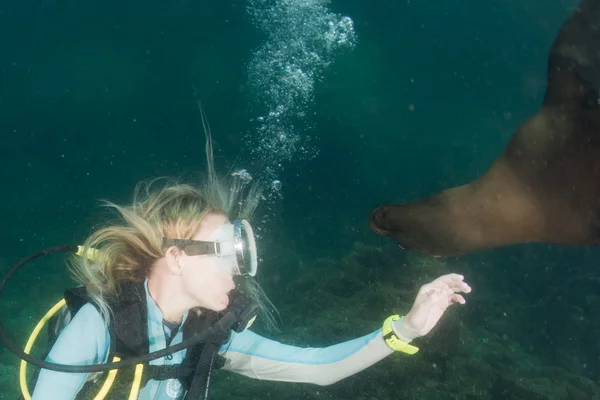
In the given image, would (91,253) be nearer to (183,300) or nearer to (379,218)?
(183,300)

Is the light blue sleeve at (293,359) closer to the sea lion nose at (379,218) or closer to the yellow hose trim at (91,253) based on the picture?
the sea lion nose at (379,218)

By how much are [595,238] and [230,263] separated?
2.02m

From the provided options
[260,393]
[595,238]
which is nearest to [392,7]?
[260,393]

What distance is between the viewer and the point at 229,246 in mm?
2812

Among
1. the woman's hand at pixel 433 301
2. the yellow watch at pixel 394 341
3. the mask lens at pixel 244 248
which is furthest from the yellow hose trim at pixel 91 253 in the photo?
the woman's hand at pixel 433 301

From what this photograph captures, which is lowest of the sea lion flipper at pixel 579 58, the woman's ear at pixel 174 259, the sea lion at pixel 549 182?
the woman's ear at pixel 174 259

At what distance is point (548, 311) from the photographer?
14.5m

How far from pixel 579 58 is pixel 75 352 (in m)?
2.80

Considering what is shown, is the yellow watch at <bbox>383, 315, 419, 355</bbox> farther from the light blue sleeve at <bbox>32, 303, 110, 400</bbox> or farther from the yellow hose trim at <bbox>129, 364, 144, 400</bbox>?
the light blue sleeve at <bbox>32, 303, 110, 400</bbox>

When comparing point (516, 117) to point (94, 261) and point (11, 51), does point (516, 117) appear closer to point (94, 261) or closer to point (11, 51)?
point (11, 51)

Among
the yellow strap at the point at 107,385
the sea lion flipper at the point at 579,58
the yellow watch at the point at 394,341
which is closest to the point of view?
the sea lion flipper at the point at 579,58

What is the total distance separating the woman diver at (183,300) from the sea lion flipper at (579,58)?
130cm

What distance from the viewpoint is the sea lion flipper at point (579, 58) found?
64.6 inches

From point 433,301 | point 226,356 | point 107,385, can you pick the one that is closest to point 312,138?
point 226,356
